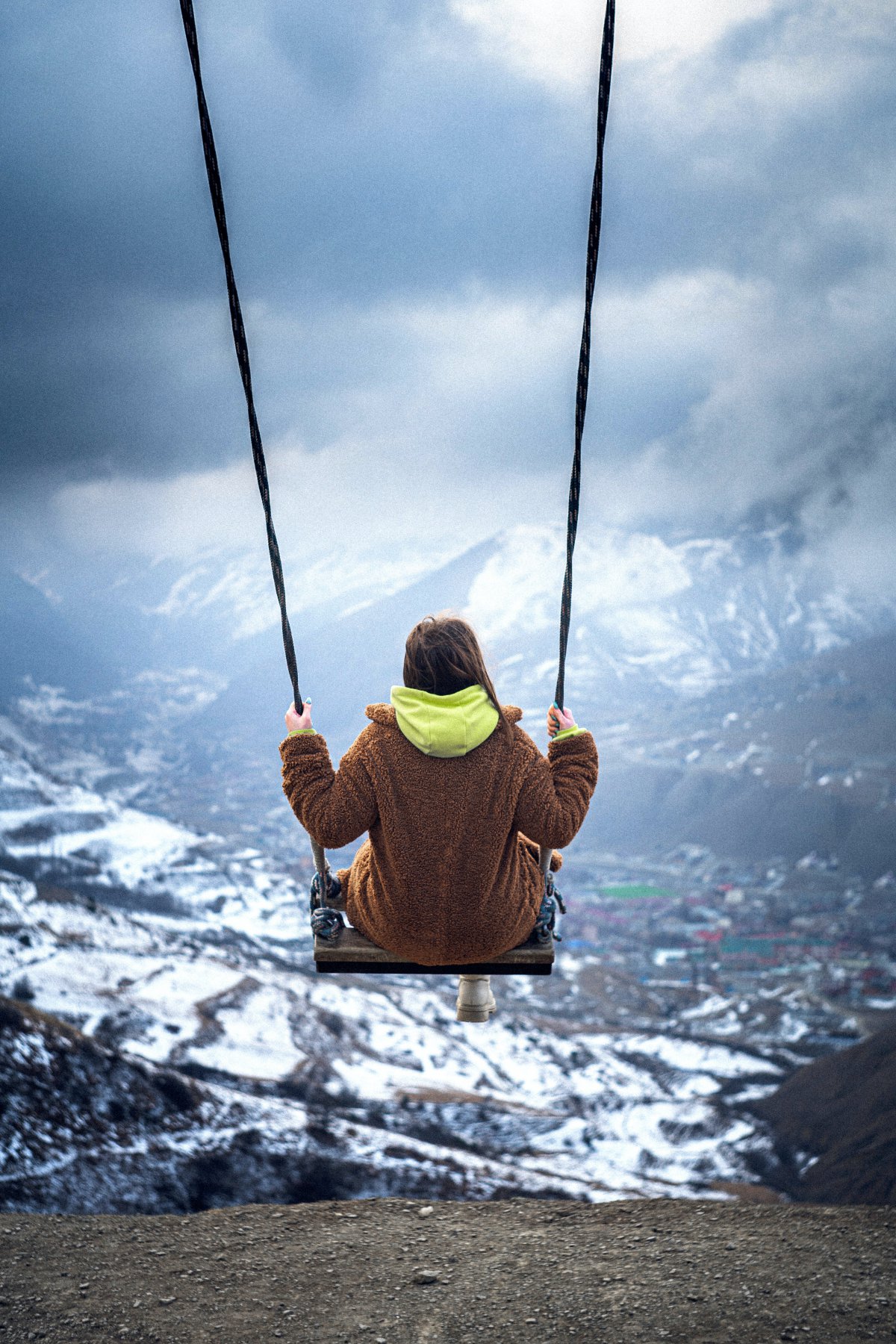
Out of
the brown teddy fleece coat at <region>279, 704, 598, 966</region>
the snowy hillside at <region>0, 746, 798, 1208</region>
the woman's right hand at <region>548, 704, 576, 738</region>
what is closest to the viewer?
the brown teddy fleece coat at <region>279, 704, 598, 966</region>

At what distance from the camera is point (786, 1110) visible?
192 feet

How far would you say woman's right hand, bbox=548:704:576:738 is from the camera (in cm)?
423

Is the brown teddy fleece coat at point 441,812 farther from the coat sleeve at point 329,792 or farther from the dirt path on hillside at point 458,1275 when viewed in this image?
the dirt path on hillside at point 458,1275

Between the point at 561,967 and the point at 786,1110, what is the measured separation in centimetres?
5091

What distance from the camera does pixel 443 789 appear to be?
12.3ft

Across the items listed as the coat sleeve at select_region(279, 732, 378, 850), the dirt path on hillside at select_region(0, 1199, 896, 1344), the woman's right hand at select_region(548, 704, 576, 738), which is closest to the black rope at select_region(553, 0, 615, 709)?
the woman's right hand at select_region(548, 704, 576, 738)

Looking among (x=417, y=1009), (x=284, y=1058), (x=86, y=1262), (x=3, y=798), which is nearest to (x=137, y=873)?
(x=3, y=798)

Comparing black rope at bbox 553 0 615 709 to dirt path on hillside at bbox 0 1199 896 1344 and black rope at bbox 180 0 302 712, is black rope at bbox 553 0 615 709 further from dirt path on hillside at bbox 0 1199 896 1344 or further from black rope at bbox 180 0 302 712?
dirt path on hillside at bbox 0 1199 896 1344

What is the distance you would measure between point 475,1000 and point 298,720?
1.55m

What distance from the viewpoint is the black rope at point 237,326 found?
4.02m

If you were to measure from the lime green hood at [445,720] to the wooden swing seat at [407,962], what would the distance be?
44.9 inches

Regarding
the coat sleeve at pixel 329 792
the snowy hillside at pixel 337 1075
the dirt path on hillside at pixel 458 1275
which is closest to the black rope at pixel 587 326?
the coat sleeve at pixel 329 792

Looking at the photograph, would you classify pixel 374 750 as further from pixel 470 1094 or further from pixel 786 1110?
pixel 786 1110

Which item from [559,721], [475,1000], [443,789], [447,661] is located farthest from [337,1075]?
[447,661]
